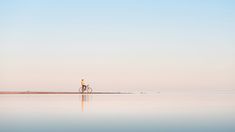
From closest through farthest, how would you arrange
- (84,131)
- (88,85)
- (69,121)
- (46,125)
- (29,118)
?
(84,131) → (46,125) → (69,121) → (29,118) → (88,85)

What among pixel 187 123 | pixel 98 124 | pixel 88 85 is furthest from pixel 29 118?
pixel 88 85

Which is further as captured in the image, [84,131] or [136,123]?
[136,123]

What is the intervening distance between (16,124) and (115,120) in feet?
14.3

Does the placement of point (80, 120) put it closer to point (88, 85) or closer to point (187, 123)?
point (187, 123)

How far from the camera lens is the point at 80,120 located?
1812 centimetres

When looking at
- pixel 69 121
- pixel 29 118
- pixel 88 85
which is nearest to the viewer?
pixel 69 121

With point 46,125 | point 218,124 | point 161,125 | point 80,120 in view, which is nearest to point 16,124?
point 46,125

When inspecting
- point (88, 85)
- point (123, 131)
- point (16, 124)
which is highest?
point (88, 85)

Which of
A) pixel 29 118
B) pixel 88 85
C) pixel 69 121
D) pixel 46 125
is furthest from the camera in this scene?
pixel 88 85

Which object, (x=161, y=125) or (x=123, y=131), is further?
(x=161, y=125)

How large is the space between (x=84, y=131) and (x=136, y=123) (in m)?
3.39

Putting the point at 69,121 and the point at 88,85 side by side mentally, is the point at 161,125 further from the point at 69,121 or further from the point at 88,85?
the point at 88,85

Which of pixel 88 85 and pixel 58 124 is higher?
pixel 88 85

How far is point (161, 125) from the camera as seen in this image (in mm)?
16641
